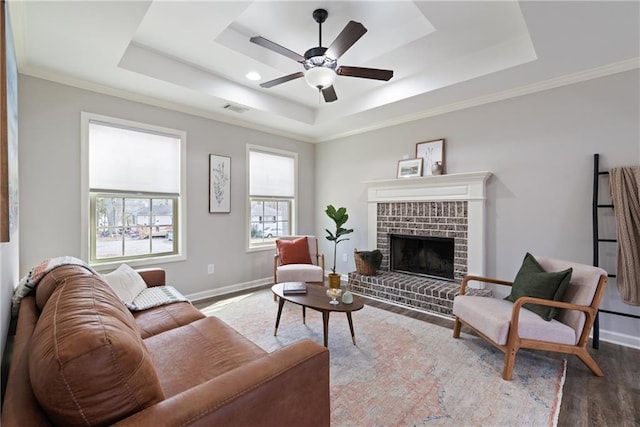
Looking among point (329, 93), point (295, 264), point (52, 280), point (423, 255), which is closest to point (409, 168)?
point (423, 255)

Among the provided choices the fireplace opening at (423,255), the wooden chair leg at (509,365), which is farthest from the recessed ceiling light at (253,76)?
the wooden chair leg at (509,365)

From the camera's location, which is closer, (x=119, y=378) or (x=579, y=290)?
(x=119, y=378)

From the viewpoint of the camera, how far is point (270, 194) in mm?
4930

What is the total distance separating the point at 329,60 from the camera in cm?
241

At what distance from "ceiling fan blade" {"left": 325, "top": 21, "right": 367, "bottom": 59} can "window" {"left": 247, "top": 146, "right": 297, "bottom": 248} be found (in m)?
2.56

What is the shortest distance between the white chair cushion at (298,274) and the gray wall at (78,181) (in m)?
0.94

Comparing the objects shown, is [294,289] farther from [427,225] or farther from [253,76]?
[253,76]

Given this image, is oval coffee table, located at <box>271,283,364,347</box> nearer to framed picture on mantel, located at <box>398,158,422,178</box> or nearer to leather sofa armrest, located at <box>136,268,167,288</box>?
leather sofa armrest, located at <box>136,268,167,288</box>

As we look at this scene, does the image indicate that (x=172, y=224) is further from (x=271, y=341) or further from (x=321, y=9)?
(x=321, y=9)

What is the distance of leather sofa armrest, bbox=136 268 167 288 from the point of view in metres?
2.81

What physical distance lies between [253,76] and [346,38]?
1.69 m

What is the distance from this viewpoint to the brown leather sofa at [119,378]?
77 cm

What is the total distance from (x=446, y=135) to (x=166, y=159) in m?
3.64

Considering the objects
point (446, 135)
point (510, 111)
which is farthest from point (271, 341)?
point (510, 111)
